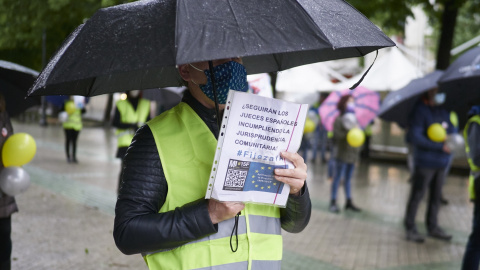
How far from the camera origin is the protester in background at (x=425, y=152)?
7250 millimetres

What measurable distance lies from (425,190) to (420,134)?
2.52 ft

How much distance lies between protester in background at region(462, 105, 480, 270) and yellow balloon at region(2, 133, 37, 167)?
12.1 ft

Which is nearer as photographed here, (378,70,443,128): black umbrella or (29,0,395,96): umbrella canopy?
(29,0,395,96): umbrella canopy

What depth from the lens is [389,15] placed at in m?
12.4

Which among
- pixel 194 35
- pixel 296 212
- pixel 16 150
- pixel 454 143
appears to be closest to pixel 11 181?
pixel 16 150

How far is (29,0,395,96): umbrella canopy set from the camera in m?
1.81

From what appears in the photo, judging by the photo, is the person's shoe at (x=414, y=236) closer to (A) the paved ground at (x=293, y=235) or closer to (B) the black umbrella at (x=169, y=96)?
(A) the paved ground at (x=293, y=235)

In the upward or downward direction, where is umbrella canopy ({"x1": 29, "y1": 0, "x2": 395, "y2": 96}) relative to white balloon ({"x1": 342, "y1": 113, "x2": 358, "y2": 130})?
upward

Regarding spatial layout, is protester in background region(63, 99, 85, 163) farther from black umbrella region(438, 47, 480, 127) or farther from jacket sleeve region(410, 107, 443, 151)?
black umbrella region(438, 47, 480, 127)

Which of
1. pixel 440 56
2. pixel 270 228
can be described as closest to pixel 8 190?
pixel 270 228

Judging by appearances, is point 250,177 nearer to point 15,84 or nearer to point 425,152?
point 15,84

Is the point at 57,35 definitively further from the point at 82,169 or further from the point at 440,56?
the point at 440,56

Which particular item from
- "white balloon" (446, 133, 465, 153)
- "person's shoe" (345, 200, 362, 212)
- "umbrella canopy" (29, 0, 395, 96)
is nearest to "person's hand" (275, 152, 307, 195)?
"umbrella canopy" (29, 0, 395, 96)

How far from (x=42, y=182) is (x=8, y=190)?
6729 millimetres
